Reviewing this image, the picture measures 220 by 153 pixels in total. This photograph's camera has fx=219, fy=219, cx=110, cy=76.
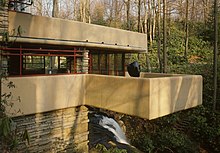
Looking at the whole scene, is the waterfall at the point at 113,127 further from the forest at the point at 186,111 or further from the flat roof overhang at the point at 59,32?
the flat roof overhang at the point at 59,32

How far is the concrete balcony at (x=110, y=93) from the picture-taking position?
649cm

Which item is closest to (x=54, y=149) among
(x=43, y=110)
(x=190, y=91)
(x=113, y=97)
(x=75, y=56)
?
(x=43, y=110)

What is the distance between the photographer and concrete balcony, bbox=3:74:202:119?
6492mm

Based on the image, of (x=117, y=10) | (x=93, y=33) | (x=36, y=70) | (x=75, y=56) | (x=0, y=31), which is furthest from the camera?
(x=117, y=10)

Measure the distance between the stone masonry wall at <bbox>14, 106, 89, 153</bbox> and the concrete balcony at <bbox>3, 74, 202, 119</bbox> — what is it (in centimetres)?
33

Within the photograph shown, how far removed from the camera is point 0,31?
607 cm

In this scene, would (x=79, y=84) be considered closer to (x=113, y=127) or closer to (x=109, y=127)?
(x=109, y=127)

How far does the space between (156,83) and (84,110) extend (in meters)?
3.23

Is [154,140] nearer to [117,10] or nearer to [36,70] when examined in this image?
[36,70]

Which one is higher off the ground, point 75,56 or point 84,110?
point 75,56

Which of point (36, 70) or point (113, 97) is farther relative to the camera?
point (36, 70)

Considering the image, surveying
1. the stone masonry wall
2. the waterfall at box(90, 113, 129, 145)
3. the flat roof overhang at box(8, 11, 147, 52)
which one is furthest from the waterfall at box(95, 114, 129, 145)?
the flat roof overhang at box(8, 11, 147, 52)

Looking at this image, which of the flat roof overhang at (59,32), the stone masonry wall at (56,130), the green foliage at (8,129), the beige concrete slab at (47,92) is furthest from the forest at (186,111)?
the green foliage at (8,129)

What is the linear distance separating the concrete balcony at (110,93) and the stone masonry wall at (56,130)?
13.0 inches
